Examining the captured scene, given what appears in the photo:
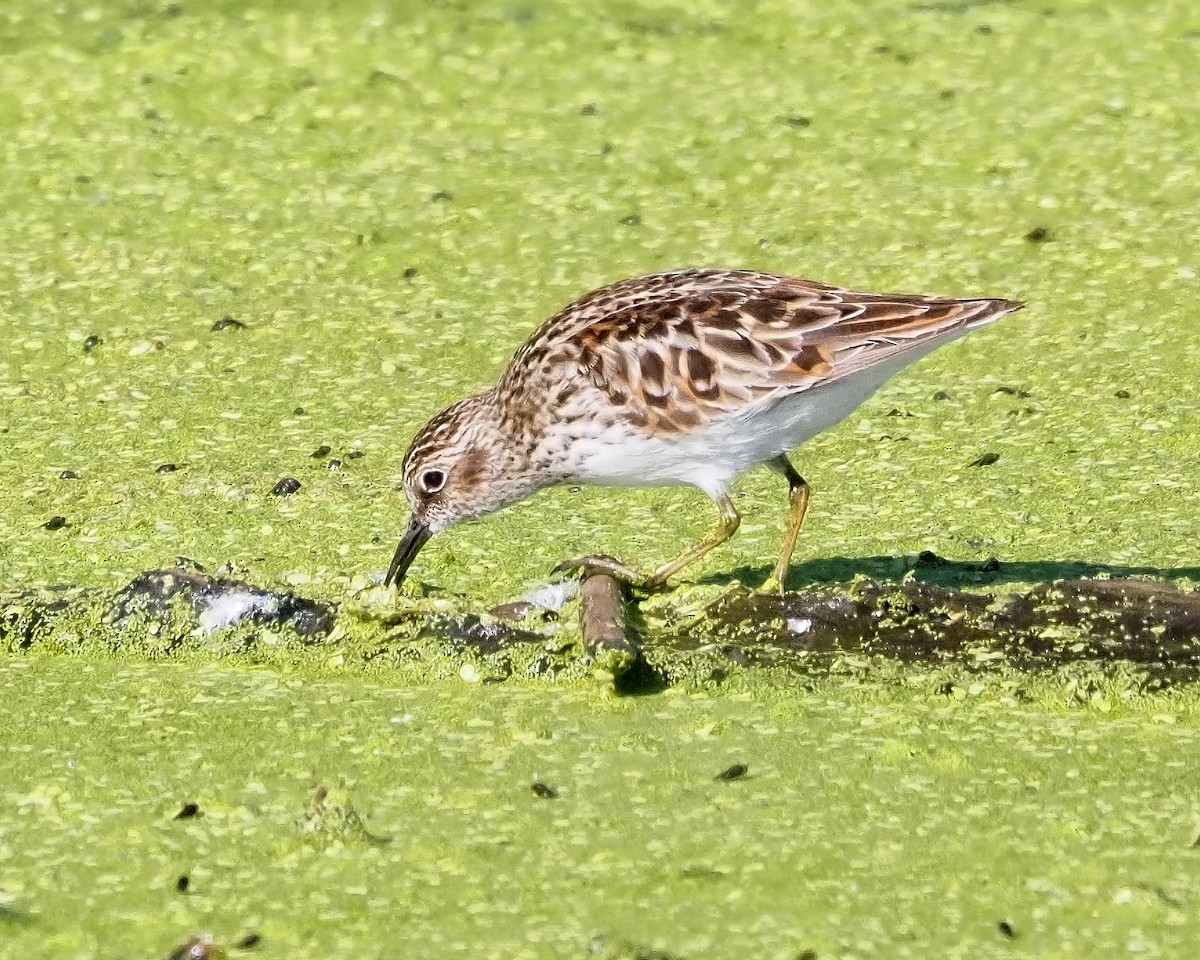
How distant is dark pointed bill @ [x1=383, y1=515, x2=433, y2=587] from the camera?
224 inches

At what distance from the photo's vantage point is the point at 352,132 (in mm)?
9352

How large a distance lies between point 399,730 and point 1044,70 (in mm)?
6216

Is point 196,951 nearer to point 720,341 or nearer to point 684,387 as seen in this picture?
point 684,387

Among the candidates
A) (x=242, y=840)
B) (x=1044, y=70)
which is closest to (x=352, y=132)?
(x=1044, y=70)

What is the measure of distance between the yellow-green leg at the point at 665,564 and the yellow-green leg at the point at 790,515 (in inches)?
6.5

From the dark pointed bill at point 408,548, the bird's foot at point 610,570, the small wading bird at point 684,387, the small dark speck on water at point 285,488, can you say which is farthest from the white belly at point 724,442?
the small dark speck on water at point 285,488

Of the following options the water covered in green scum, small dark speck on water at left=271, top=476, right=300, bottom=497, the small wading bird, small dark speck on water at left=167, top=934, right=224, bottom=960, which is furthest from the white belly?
small dark speck on water at left=167, top=934, right=224, bottom=960

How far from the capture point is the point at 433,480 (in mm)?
5906

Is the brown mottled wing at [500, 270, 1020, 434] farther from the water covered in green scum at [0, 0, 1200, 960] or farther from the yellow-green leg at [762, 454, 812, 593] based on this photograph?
the water covered in green scum at [0, 0, 1200, 960]

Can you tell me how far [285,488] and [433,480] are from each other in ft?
2.69

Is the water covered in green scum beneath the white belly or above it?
beneath

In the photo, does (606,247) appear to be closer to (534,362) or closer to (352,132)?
(352,132)

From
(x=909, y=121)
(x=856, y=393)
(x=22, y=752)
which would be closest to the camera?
(x=22, y=752)

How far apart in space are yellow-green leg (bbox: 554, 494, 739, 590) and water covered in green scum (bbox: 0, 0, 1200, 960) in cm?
11
